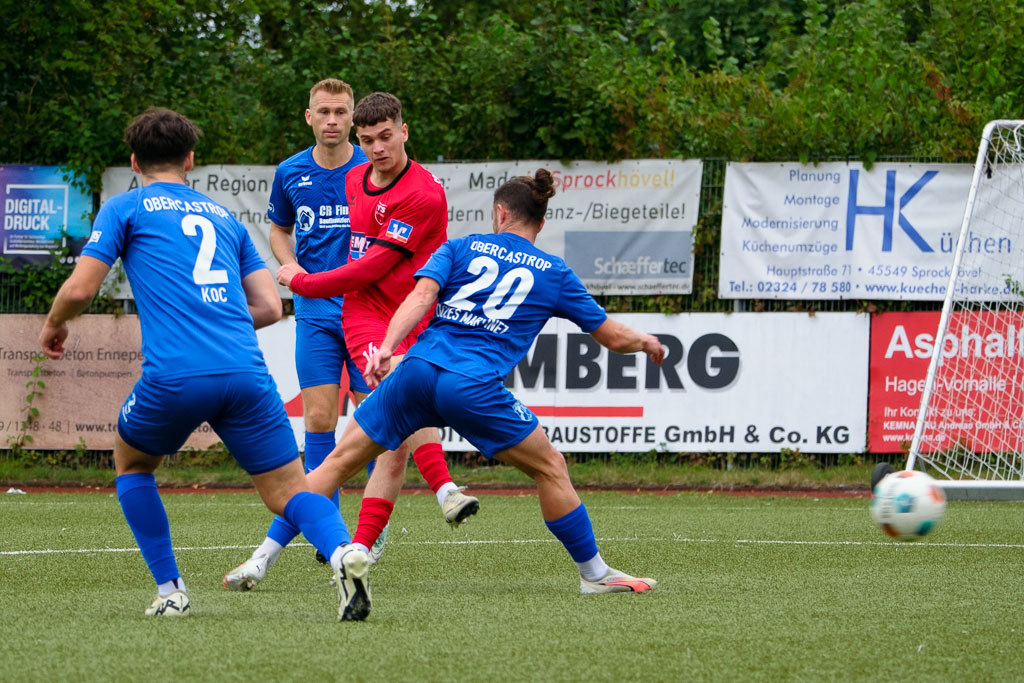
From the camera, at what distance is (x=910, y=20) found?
64.6 feet

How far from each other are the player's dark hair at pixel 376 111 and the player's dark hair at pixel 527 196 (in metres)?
0.97

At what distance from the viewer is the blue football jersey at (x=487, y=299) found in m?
5.48

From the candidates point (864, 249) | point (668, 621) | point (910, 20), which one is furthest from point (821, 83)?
point (668, 621)

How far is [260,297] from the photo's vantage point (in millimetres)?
4965

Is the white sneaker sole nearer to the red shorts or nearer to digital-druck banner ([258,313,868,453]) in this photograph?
the red shorts

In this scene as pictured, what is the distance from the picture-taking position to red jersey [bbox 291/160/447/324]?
636 cm

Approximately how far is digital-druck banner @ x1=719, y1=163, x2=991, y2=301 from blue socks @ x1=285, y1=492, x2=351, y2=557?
8.72 m

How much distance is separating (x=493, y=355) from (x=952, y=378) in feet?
26.0

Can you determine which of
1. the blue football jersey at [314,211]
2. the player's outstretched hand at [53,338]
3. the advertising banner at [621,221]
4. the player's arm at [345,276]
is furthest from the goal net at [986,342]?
the player's outstretched hand at [53,338]

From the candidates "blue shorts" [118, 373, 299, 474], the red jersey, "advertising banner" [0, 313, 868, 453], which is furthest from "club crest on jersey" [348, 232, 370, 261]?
"advertising banner" [0, 313, 868, 453]

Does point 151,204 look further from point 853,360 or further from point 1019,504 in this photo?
point 853,360

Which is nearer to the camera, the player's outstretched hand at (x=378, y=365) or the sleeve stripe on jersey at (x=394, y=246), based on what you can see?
the player's outstretched hand at (x=378, y=365)

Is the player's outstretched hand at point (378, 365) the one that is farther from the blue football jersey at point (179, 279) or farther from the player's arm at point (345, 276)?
the player's arm at point (345, 276)

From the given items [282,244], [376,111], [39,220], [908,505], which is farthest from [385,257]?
[39,220]
